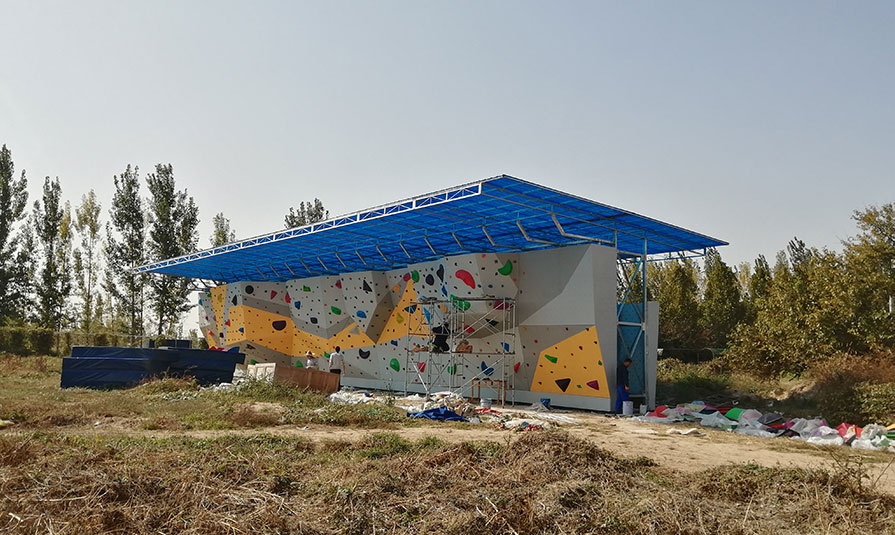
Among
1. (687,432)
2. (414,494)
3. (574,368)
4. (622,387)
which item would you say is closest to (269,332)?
(574,368)

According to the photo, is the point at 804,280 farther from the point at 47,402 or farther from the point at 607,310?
the point at 47,402

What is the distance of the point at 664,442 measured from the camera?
38.4 ft

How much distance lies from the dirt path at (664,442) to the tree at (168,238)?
29.8m

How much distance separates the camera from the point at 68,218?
4088 cm

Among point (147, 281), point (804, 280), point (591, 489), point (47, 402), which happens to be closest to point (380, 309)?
point (47, 402)

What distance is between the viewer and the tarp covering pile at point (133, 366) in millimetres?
19031

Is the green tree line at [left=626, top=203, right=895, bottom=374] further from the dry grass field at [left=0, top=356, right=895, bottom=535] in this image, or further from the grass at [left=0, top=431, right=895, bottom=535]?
Answer: the grass at [left=0, top=431, right=895, bottom=535]

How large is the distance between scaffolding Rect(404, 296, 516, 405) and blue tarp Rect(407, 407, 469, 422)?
153 inches

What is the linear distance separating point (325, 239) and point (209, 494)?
16.7 meters

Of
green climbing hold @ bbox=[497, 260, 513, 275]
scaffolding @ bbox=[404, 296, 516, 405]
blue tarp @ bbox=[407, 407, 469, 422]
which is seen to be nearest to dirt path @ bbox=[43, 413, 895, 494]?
blue tarp @ bbox=[407, 407, 469, 422]

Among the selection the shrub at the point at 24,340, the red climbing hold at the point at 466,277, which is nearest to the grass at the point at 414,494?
the red climbing hold at the point at 466,277

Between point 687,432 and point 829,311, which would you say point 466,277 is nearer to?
point 687,432

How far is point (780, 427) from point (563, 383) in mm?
5749

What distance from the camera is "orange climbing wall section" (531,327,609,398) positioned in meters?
17.2
